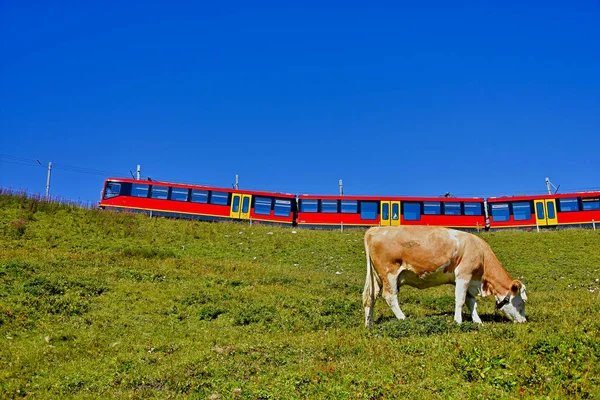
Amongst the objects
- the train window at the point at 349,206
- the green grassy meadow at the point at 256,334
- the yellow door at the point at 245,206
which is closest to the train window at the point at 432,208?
the train window at the point at 349,206

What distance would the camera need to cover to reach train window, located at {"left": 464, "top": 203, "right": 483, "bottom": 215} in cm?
4892

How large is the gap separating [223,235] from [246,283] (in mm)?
17039

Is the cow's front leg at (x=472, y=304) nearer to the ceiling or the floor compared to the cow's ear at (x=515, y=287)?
nearer to the floor

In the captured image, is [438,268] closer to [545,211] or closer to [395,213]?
[395,213]

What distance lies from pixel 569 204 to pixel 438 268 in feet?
125

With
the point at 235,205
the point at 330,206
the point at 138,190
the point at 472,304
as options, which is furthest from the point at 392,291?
the point at 138,190

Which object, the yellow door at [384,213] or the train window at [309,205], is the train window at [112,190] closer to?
the train window at [309,205]

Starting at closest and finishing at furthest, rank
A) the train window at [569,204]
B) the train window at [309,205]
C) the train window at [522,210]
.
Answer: the train window at [569,204]
the train window at [522,210]
the train window at [309,205]

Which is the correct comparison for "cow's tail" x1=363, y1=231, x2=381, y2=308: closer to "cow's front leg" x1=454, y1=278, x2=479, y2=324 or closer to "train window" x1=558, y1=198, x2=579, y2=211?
"cow's front leg" x1=454, y1=278, x2=479, y2=324

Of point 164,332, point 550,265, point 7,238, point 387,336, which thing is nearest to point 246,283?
point 164,332

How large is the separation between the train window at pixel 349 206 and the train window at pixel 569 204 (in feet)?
59.4

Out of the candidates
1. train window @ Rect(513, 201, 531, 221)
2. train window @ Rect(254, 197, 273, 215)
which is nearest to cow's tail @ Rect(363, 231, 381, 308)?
train window @ Rect(254, 197, 273, 215)

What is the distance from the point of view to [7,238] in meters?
28.7

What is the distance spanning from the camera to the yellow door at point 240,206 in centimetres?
4809
